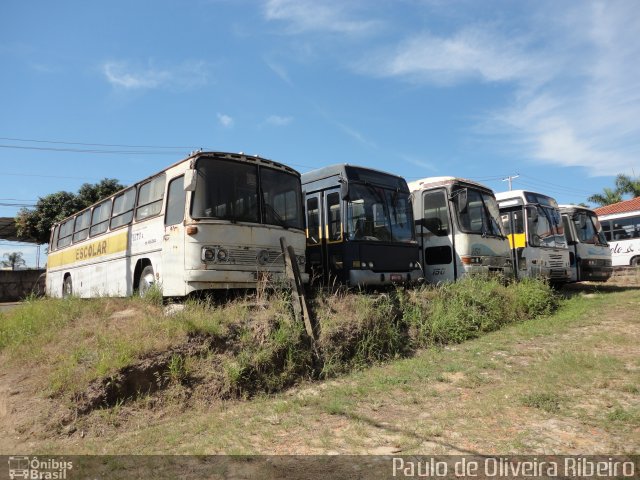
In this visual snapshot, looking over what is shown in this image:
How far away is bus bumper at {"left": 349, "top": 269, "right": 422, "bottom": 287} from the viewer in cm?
909

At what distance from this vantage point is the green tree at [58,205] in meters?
26.6

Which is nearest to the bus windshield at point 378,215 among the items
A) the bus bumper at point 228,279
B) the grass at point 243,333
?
the grass at point 243,333

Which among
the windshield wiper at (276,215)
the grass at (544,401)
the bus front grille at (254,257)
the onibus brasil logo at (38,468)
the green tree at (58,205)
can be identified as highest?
the green tree at (58,205)

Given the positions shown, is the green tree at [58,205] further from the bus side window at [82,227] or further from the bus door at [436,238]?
the bus door at [436,238]

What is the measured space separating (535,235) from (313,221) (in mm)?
7002

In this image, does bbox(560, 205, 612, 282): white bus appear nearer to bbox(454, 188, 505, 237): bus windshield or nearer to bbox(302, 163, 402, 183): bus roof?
bbox(454, 188, 505, 237): bus windshield

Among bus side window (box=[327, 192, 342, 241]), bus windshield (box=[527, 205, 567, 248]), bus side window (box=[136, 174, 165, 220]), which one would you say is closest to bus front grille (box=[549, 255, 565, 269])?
bus windshield (box=[527, 205, 567, 248])

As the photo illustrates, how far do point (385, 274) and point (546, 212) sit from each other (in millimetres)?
7227

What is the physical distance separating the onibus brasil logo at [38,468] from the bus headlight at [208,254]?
3.57 meters

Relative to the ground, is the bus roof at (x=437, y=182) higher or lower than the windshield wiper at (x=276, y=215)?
higher

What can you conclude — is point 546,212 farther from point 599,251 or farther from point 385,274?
point 385,274

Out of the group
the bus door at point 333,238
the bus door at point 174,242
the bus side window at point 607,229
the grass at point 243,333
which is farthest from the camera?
the bus side window at point 607,229

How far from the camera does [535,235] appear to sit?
533 inches

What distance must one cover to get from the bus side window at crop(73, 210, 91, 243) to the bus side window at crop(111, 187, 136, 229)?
2.20 metres
